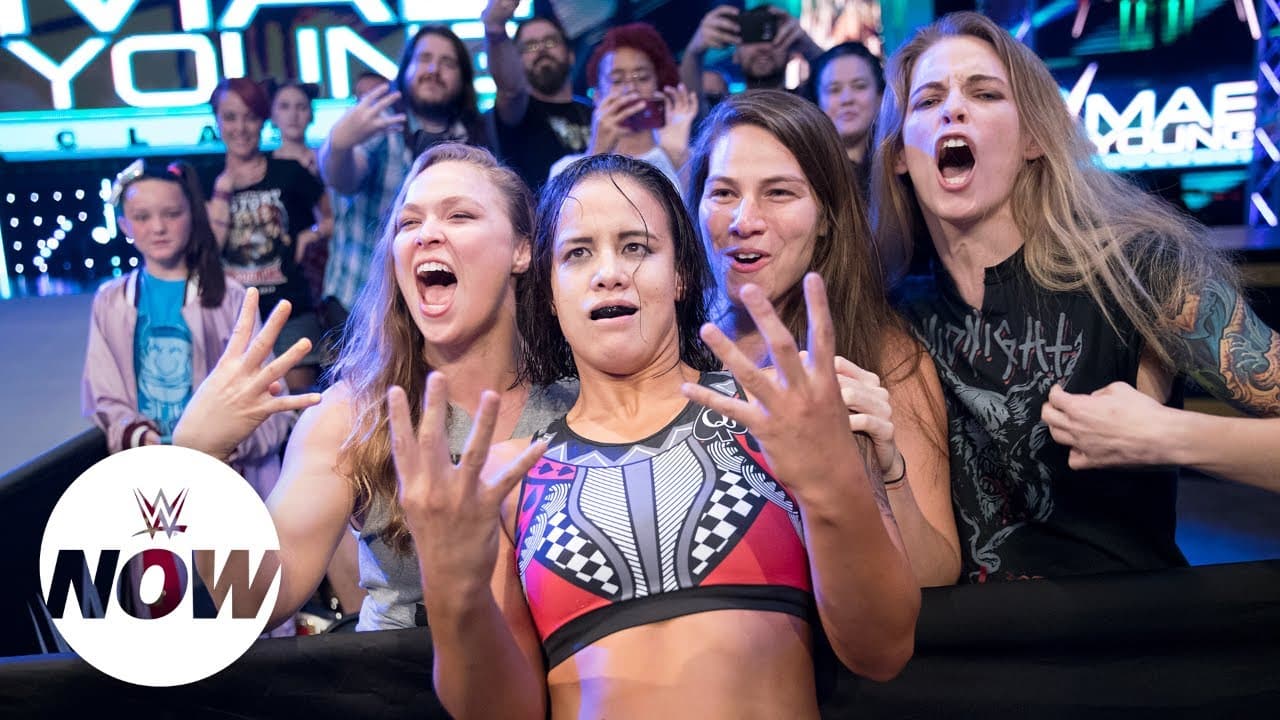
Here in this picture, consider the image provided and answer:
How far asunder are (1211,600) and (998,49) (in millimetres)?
1167

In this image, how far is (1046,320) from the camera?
6.36 feet

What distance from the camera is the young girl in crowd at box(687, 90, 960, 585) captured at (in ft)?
6.39

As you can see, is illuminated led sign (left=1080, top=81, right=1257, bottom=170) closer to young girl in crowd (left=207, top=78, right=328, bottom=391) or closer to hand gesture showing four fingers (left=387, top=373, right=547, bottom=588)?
young girl in crowd (left=207, top=78, right=328, bottom=391)

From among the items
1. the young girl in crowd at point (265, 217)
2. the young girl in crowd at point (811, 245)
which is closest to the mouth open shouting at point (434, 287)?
the young girl in crowd at point (811, 245)

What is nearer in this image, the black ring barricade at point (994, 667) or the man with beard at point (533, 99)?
the black ring barricade at point (994, 667)

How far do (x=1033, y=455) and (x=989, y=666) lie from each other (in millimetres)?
488

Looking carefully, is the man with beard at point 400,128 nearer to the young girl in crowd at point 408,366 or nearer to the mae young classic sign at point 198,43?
the mae young classic sign at point 198,43

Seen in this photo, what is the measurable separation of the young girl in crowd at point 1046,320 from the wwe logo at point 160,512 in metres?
1.45

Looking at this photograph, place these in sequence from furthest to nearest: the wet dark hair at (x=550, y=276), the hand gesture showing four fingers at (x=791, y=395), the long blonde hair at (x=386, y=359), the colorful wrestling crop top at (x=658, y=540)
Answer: the long blonde hair at (x=386, y=359) → the wet dark hair at (x=550, y=276) → the colorful wrestling crop top at (x=658, y=540) → the hand gesture showing four fingers at (x=791, y=395)

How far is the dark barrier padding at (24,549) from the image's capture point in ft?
8.87

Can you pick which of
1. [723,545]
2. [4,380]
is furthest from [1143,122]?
[4,380]

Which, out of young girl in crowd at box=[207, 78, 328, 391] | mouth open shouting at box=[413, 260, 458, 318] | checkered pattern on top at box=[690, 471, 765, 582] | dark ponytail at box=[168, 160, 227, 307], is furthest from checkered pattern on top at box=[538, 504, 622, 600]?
dark ponytail at box=[168, 160, 227, 307]

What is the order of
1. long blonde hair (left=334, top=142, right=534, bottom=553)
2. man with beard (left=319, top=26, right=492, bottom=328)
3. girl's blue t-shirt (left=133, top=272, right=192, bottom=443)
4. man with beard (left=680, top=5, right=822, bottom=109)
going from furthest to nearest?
man with beard (left=680, top=5, right=822, bottom=109)
girl's blue t-shirt (left=133, top=272, right=192, bottom=443)
man with beard (left=319, top=26, right=492, bottom=328)
long blonde hair (left=334, top=142, right=534, bottom=553)

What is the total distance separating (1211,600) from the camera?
5.24ft
